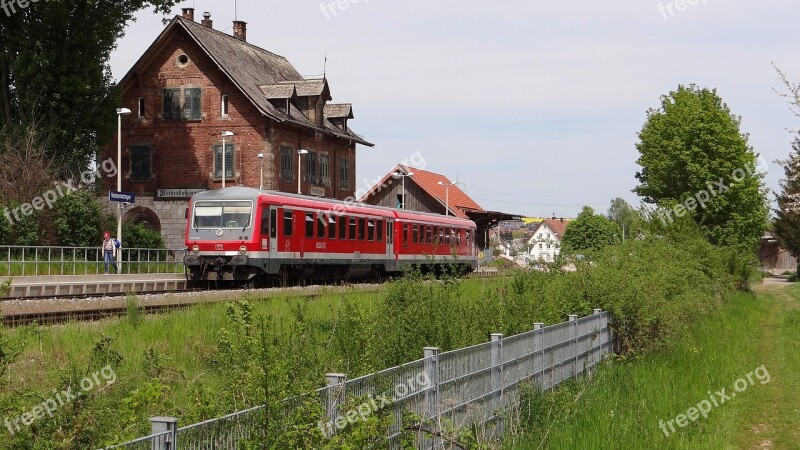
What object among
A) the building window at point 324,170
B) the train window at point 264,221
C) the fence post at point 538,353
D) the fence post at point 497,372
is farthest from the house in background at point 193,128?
the fence post at point 497,372

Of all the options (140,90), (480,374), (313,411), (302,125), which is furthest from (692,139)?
(313,411)

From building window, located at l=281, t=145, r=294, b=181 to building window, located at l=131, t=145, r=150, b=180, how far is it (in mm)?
6451

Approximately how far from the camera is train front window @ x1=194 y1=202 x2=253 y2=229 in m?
28.4

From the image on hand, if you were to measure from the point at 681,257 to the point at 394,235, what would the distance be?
13160 mm

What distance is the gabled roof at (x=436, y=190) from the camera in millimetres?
70062

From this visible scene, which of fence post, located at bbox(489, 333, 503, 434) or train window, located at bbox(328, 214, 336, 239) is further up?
train window, located at bbox(328, 214, 336, 239)

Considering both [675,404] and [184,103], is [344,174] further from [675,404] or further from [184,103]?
[675,404]

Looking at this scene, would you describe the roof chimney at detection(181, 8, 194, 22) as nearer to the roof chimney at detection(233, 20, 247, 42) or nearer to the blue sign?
the roof chimney at detection(233, 20, 247, 42)

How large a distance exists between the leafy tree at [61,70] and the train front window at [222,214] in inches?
430

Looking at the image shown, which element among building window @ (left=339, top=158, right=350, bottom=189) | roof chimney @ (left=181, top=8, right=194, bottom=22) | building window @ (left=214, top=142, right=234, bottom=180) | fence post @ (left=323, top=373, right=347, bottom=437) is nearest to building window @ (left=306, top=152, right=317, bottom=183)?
building window @ (left=339, top=158, right=350, bottom=189)

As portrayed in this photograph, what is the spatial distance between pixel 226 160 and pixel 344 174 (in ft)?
32.6

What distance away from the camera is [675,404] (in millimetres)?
12391

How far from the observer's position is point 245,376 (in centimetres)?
745

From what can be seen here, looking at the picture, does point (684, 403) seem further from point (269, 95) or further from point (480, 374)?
point (269, 95)
